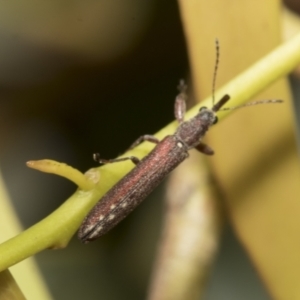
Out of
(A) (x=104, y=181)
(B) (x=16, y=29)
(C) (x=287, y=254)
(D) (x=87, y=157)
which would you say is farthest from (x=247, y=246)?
(B) (x=16, y=29)

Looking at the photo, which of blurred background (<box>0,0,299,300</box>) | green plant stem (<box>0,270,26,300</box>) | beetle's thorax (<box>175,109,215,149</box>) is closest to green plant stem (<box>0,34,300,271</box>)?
green plant stem (<box>0,270,26,300</box>)

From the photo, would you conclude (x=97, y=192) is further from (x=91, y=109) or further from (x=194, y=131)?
(x=91, y=109)

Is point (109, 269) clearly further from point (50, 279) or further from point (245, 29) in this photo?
point (245, 29)

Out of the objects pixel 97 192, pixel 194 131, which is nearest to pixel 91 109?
pixel 194 131

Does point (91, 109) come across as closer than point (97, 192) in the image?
No

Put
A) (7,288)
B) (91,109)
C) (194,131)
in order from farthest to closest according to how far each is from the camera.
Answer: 1. (91,109)
2. (194,131)
3. (7,288)

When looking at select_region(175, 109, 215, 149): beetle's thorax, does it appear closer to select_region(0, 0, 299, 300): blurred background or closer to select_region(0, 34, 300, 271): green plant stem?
select_region(0, 34, 300, 271): green plant stem
